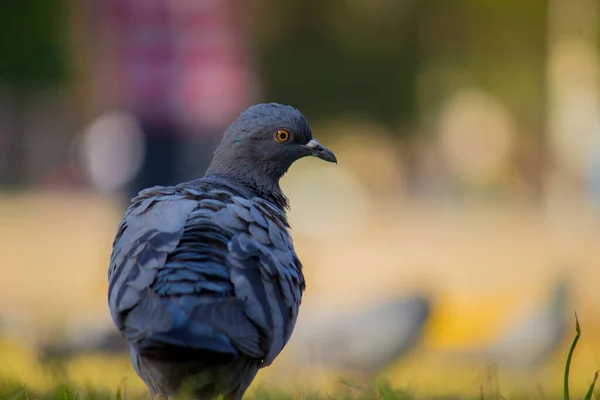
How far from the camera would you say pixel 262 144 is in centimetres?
512

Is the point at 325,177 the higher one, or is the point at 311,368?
the point at 311,368

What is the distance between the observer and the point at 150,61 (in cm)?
960

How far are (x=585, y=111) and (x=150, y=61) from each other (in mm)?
13372

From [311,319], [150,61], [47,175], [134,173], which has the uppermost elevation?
[150,61]

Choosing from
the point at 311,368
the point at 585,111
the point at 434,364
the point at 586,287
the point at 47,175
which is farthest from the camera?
the point at 47,175

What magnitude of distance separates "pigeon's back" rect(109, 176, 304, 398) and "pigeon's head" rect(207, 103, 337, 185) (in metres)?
0.74

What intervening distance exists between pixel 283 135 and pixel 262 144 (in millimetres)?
117

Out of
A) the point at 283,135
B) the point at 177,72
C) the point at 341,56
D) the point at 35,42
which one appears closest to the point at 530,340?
the point at 283,135

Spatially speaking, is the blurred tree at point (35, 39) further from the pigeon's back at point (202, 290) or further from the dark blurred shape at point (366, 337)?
the pigeon's back at point (202, 290)

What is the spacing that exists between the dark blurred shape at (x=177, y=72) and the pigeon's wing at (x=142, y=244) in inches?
195

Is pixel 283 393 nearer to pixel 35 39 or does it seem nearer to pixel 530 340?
pixel 530 340

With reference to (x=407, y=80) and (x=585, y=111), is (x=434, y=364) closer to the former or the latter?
(x=585, y=111)

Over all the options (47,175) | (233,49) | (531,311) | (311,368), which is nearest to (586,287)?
(531,311)

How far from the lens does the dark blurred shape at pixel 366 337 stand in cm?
712
